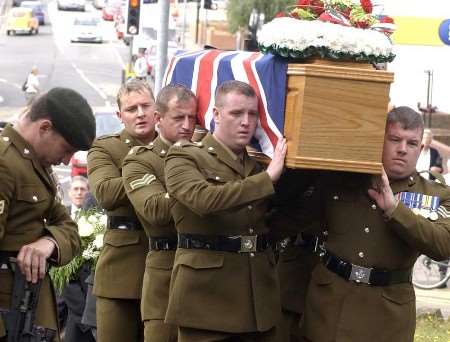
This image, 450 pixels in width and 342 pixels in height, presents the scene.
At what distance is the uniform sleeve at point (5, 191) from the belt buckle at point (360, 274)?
5.91 feet

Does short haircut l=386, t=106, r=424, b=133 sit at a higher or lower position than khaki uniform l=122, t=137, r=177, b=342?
higher

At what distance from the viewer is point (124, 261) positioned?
275 inches

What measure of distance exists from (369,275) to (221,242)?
2.48ft

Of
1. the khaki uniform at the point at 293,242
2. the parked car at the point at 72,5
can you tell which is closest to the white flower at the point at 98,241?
the khaki uniform at the point at 293,242

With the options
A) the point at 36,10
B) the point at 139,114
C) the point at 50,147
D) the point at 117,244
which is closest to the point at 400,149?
the point at 50,147

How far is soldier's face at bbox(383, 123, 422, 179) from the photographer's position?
5496 millimetres

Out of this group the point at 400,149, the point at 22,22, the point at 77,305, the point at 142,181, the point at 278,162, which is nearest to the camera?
the point at 278,162

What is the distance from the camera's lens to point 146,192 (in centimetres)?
627

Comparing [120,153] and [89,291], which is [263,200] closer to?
[120,153]

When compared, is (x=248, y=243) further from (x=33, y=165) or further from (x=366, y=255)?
(x=33, y=165)

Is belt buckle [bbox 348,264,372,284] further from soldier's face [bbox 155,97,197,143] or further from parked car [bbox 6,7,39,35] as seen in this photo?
parked car [bbox 6,7,39,35]

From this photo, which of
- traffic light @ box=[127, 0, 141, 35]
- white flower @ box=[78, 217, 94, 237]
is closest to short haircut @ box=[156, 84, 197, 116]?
white flower @ box=[78, 217, 94, 237]

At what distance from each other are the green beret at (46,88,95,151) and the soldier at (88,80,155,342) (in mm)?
1804

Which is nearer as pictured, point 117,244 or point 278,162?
point 278,162
